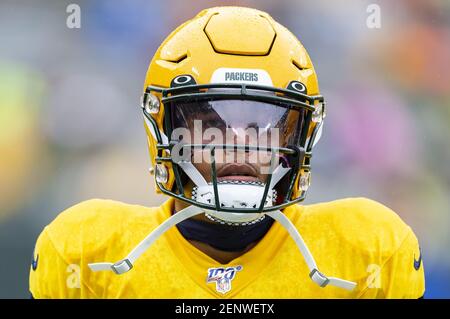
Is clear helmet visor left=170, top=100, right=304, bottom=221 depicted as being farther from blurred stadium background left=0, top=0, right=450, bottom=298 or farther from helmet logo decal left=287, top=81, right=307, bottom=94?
blurred stadium background left=0, top=0, right=450, bottom=298

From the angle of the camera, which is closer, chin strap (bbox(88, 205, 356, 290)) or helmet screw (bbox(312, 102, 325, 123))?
chin strap (bbox(88, 205, 356, 290))

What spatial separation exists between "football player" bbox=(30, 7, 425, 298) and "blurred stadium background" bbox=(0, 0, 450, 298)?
0.93 metres

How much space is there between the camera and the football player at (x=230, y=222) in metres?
1.37

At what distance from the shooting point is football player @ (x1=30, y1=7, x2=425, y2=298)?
Answer: 1371 millimetres

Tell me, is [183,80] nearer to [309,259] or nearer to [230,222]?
[230,222]

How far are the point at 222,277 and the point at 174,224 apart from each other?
149 millimetres

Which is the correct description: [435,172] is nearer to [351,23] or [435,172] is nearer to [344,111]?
[344,111]

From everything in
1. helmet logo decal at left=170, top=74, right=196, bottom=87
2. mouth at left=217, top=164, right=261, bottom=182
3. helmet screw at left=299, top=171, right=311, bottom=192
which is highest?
helmet logo decal at left=170, top=74, right=196, bottom=87

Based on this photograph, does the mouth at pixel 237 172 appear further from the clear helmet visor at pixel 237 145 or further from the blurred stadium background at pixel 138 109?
the blurred stadium background at pixel 138 109

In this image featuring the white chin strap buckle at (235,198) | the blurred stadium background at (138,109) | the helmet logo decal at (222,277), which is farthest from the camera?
the blurred stadium background at (138,109)

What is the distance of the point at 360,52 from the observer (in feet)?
8.54

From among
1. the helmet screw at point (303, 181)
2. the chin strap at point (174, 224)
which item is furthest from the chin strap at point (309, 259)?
the helmet screw at point (303, 181)

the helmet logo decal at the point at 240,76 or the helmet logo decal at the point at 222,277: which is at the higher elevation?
the helmet logo decal at the point at 240,76

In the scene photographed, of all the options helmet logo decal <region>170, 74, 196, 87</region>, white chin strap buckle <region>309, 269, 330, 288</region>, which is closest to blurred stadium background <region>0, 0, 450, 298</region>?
helmet logo decal <region>170, 74, 196, 87</region>
